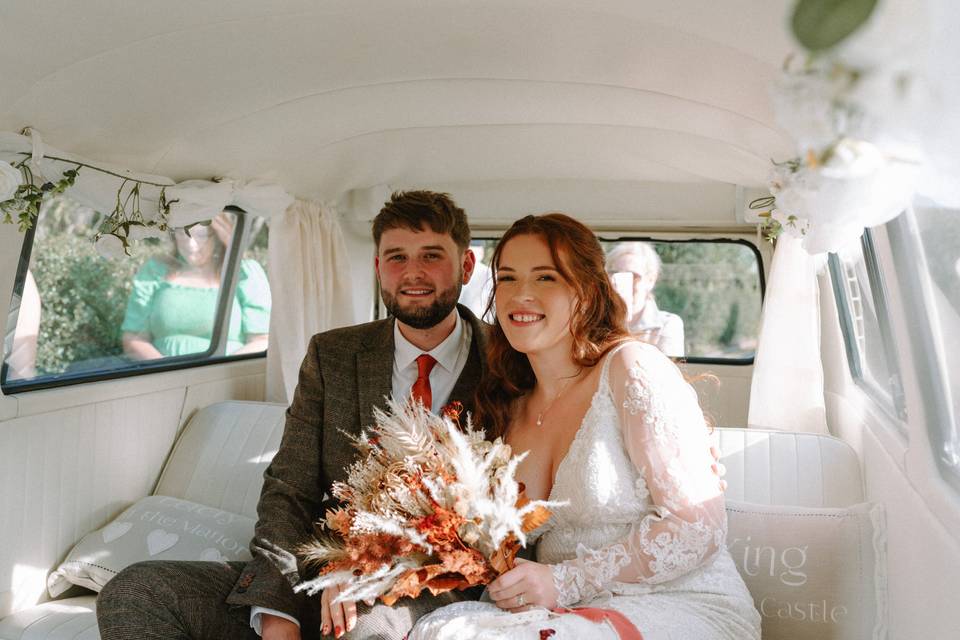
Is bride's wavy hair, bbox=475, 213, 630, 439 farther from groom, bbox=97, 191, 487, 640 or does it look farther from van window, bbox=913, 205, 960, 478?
van window, bbox=913, 205, 960, 478

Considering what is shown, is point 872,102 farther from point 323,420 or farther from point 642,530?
point 323,420

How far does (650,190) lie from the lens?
187 inches

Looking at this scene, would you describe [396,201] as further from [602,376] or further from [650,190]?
[650,190]

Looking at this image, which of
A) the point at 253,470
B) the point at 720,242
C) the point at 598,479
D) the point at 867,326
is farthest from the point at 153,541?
the point at 720,242

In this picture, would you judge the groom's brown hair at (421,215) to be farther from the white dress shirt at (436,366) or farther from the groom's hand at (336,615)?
the groom's hand at (336,615)

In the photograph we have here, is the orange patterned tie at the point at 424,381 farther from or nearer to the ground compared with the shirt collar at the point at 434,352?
nearer to the ground

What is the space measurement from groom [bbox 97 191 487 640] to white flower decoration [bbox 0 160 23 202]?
3.69 feet

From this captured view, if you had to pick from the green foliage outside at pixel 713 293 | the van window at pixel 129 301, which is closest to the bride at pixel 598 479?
the van window at pixel 129 301

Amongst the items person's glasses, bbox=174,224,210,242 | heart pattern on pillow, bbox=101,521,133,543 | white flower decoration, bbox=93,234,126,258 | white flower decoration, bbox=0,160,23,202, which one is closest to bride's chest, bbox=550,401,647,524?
white flower decoration, bbox=0,160,23,202

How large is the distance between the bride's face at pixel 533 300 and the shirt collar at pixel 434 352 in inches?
20.0

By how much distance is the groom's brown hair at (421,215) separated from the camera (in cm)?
304

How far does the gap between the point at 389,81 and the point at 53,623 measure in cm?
246

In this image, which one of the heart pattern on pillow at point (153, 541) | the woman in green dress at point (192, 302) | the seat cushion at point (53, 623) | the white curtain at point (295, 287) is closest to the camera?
the seat cushion at point (53, 623)

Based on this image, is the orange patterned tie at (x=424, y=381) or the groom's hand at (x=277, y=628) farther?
the orange patterned tie at (x=424, y=381)
